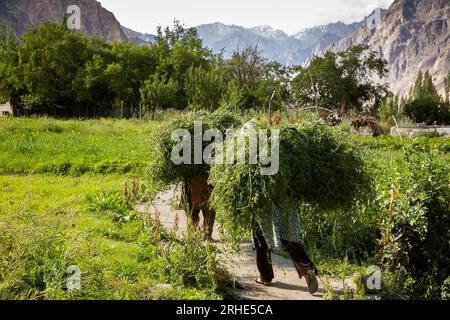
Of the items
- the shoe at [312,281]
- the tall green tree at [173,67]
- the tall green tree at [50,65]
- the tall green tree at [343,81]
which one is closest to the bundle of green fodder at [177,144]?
the shoe at [312,281]

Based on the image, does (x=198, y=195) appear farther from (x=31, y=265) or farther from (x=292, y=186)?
(x=31, y=265)

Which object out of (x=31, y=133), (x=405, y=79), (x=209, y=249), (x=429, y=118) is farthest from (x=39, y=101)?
(x=405, y=79)

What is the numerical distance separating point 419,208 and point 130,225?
141 inches

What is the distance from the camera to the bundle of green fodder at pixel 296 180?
3.61 metres

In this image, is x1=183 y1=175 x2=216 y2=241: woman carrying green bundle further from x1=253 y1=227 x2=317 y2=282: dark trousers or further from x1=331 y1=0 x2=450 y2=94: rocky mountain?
x1=331 y1=0 x2=450 y2=94: rocky mountain

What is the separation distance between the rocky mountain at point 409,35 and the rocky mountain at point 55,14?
296 ft

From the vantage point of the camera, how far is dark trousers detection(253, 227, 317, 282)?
392 cm

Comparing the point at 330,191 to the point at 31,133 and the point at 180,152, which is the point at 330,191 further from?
the point at 31,133

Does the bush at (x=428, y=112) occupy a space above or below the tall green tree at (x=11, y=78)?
below

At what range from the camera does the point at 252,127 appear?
3.79 m

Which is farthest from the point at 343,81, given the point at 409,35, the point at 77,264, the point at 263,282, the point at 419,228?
the point at 409,35

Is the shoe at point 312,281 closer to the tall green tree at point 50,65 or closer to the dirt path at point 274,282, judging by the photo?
the dirt path at point 274,282

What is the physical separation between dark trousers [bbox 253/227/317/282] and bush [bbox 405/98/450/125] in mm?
31296

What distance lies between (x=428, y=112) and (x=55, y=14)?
100 meters
